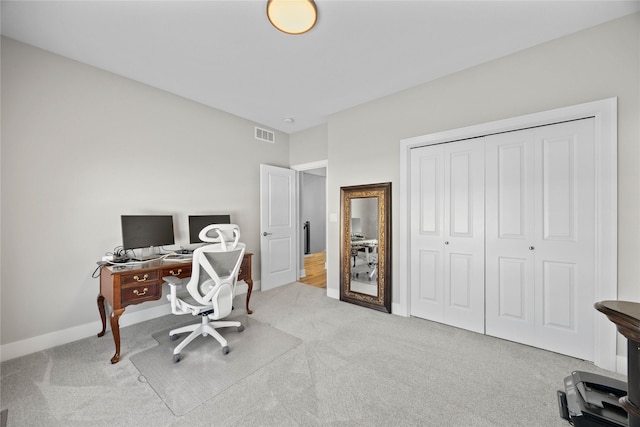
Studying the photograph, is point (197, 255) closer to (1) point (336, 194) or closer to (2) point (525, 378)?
(1) point (336, 194)

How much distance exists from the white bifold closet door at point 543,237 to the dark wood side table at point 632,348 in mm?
1832

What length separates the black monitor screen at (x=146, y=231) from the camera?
106 inches

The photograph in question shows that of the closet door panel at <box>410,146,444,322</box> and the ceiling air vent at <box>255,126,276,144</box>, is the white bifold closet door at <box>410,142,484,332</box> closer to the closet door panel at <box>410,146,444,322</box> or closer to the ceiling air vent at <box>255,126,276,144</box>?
the closet door panel at <box>410,146,444,322</box>

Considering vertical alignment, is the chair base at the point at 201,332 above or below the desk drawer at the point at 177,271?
below

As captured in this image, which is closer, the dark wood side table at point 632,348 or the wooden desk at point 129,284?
the dark wood side table at point 632,348

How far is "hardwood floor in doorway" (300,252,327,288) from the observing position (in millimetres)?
4747

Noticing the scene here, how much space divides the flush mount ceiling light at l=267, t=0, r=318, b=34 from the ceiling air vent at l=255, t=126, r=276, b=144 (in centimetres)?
244

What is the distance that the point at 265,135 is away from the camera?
4512 mm

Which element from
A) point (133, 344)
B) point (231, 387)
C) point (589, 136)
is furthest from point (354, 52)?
point (133, 344)

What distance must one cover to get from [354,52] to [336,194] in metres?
1.93

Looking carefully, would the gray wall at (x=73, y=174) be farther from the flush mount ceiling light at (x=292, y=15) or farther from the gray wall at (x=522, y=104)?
the gray wall at (x=522, y=104)

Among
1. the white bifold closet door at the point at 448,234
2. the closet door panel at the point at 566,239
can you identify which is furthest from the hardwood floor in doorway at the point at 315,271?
the closet door panel at the point at 566,239

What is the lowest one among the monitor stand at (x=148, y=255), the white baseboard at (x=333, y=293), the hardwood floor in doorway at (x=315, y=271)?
the hardwood floor in doorway at (x=315, y=271)

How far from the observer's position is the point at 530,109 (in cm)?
239
